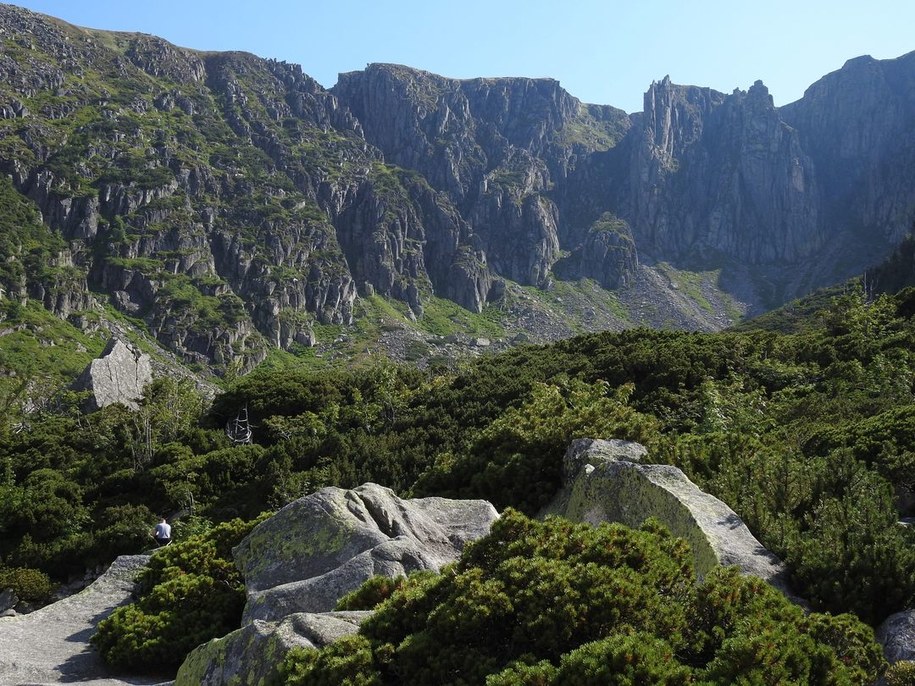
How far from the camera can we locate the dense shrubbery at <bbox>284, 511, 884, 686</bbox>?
6.20m

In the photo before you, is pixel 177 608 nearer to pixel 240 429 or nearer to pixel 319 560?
pixel 319 560

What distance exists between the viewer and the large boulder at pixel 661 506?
1009cm

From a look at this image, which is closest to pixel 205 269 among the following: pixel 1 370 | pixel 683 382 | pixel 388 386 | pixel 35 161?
pixel 35 161

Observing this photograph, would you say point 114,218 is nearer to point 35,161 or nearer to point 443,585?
point 35,161

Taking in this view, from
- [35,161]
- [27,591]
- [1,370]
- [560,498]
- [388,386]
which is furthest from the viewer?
[35,161]

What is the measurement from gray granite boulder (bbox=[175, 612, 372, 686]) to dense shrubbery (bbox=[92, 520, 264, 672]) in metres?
3.91

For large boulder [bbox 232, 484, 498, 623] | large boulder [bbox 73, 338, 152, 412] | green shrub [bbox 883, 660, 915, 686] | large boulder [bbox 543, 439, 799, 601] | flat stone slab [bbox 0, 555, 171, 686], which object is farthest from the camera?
large boulder [bbox 73, 338, 152, 412]

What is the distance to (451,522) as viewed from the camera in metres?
13.9

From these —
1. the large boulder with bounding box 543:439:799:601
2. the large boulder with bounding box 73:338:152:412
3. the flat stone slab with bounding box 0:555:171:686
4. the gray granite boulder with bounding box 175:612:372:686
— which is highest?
the large boulder with bounding box 73:338:152:412

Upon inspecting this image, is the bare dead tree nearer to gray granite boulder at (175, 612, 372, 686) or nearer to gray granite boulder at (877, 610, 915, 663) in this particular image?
gray granite boulder at (175, 612, 372, 686)

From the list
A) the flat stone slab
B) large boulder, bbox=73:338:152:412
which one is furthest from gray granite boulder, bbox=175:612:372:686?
large boulder, bbox=73:338:152:412

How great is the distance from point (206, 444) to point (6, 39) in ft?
697

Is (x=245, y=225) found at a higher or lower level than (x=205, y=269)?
higher

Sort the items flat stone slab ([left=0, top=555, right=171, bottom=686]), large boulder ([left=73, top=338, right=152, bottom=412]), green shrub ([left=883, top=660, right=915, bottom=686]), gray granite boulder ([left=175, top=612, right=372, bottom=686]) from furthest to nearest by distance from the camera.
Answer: large boulder ([left=73, top=338, right=152, bottom=412]) < flat stone slab ([left=0, top=555, right=171, bottom=686]) < gray granite boulder ([left=175, top=612, right=372, bottom=686]) < green shrub ([left=883, top=660, right=915, bottom=686])
